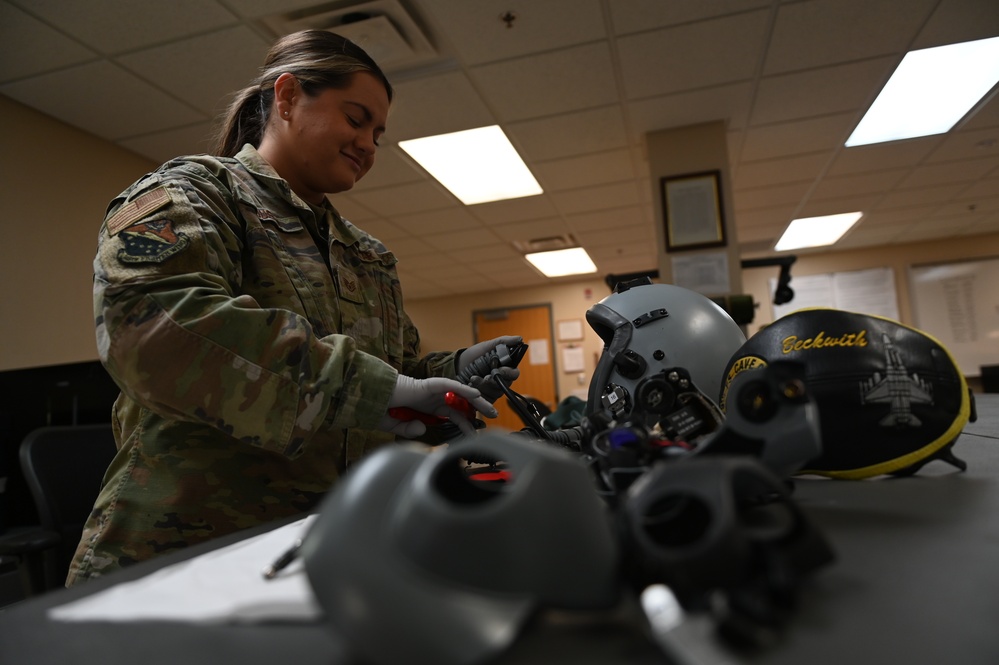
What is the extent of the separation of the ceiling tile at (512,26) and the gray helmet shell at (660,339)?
1480 millimetres

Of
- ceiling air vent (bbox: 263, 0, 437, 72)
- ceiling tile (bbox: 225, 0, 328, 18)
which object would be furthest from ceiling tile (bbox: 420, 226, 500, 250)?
ceiling tile (bbox: 225, 0, 328, 18)

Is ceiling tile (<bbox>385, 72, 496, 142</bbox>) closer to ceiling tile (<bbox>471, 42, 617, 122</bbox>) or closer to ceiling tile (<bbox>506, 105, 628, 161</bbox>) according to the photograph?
ceiling tile (<bbox>471, 42, 617, 122</bbox>)

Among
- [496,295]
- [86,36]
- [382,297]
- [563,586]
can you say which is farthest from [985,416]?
[496,295]

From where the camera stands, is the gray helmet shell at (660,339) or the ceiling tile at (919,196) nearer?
the gray helmet shell at (660,339)

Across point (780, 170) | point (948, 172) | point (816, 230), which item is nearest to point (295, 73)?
point (780, 170)

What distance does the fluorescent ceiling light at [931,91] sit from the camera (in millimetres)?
2584

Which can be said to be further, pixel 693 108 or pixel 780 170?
pixel 780 170

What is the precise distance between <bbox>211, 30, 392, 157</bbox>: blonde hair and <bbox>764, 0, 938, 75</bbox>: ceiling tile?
6.06 feet

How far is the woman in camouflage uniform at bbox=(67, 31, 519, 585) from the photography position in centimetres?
67

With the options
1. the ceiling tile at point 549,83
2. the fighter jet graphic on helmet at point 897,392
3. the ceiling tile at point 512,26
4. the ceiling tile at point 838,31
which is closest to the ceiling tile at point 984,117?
the ceiling tile at point 838,31

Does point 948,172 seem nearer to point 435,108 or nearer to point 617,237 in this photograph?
point 617,237

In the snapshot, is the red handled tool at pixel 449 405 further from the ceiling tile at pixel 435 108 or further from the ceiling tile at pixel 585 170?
the ceiling tile at pixel 585 170

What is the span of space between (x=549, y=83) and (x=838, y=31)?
119 centimetres

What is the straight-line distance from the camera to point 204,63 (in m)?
2.27
